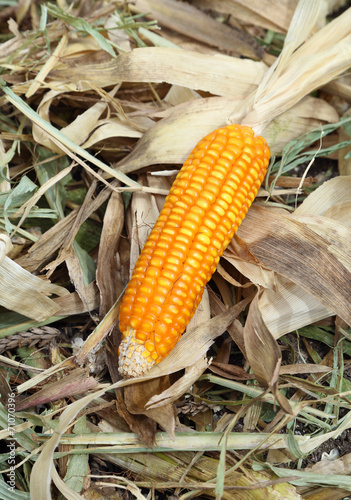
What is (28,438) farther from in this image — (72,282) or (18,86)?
(18,86)

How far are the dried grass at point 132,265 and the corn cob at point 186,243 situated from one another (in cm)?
21

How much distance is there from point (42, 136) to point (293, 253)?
1600 mm

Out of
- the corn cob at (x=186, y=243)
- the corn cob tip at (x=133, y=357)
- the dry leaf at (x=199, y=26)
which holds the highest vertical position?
the dry leaf at (x=199, y=26)

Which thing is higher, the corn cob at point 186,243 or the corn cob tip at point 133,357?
the corn cob at point 186,243

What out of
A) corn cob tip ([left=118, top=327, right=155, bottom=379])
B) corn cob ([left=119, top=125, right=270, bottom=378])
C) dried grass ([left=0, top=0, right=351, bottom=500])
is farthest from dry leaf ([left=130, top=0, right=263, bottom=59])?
corn cob tip ([left=118, top=327, right=155, bottom=379])

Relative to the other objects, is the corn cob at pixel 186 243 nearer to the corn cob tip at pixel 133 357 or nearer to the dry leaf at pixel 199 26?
the corn cob tip at pixel 133 357

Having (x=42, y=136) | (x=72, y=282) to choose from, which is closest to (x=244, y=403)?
(x=72, y=282)

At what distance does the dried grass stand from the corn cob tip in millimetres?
149

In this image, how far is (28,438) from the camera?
2.06 meters

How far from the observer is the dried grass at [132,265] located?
2.08 meters

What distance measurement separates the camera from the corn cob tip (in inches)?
75.8

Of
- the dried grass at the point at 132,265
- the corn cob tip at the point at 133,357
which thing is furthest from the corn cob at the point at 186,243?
the dried grass at the point at 132,265

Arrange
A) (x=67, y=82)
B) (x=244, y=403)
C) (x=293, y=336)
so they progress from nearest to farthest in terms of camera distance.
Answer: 1. (x=244, y=403)
2. (x=293, y=336)
3. (x=67, y=82)

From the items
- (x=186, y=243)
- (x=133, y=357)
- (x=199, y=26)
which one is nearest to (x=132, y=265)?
(x=186, y=243)
